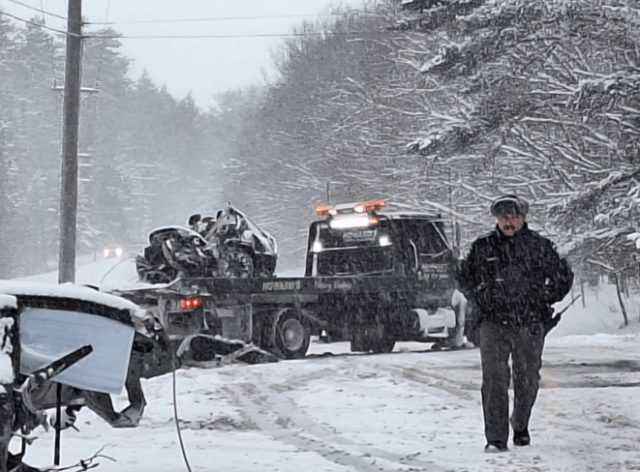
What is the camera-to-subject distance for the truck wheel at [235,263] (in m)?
15.9

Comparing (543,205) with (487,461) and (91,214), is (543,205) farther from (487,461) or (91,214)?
(91,214)

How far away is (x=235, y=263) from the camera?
16.1 metres

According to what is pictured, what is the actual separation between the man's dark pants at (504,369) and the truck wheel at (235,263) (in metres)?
8.46

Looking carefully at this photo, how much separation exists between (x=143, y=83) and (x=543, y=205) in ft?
317

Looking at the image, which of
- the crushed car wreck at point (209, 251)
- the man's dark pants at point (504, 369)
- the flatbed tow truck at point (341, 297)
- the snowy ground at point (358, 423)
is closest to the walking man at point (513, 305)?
the man's dark pants at point (504, 369)

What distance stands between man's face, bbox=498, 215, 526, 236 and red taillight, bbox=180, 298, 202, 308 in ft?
24.4

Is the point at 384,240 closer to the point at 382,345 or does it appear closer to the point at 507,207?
the point at 382,345

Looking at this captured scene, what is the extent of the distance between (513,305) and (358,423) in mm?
2008

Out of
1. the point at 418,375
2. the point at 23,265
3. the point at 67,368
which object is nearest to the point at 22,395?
the point at 67,368

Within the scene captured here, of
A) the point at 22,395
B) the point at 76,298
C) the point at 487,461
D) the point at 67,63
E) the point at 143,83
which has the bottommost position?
the point at 487,461

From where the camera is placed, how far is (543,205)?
28953 millimetres

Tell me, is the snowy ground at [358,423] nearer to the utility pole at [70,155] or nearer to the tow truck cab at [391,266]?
the tow truck cab at [391,266]

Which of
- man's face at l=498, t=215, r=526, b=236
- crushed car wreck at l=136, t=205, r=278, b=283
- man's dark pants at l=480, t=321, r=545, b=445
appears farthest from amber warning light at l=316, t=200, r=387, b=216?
man's dark pants at l=480, t=321, r=545, b=445

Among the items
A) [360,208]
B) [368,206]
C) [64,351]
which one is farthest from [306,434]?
[360,208]
